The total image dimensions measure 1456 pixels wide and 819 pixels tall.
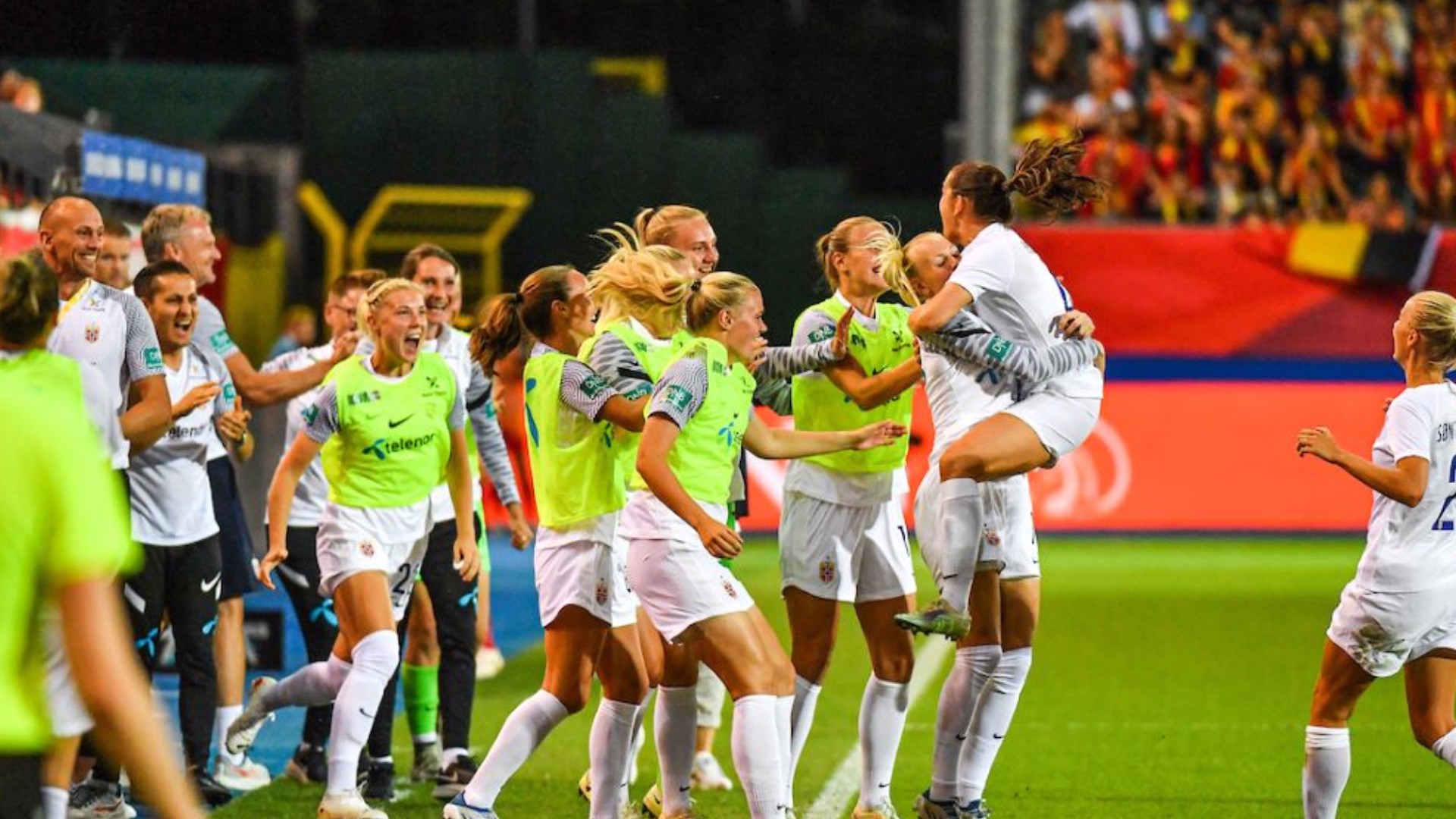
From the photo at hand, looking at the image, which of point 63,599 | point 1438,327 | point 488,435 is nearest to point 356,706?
point 488,435

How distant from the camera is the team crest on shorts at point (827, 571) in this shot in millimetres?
7305

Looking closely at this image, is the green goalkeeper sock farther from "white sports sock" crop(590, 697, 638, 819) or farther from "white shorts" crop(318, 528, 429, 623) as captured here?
"white sports sock" crop(590, 697, 638, 819)

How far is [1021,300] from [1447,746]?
2008 mm

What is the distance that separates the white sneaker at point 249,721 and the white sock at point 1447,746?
419cm

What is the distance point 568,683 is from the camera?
21.7ft

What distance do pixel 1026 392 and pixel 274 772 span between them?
3.79 meters

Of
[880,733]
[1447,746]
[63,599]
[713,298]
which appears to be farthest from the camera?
[880,733]

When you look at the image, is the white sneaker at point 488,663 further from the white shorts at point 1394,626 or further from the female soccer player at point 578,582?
the white shorts at point 1394,626

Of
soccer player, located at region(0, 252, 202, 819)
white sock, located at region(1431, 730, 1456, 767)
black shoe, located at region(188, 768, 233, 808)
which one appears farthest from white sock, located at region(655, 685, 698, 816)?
soccer player, located at region(0, 252, 202, 819)

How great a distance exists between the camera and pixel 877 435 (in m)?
6.72

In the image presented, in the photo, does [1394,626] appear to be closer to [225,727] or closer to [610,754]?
[610,754]

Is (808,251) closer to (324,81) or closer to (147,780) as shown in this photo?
(324,81)

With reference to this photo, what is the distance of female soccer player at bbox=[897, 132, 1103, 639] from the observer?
6613 mm

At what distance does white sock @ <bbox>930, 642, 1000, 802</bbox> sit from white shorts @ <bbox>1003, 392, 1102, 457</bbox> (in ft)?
2.55
